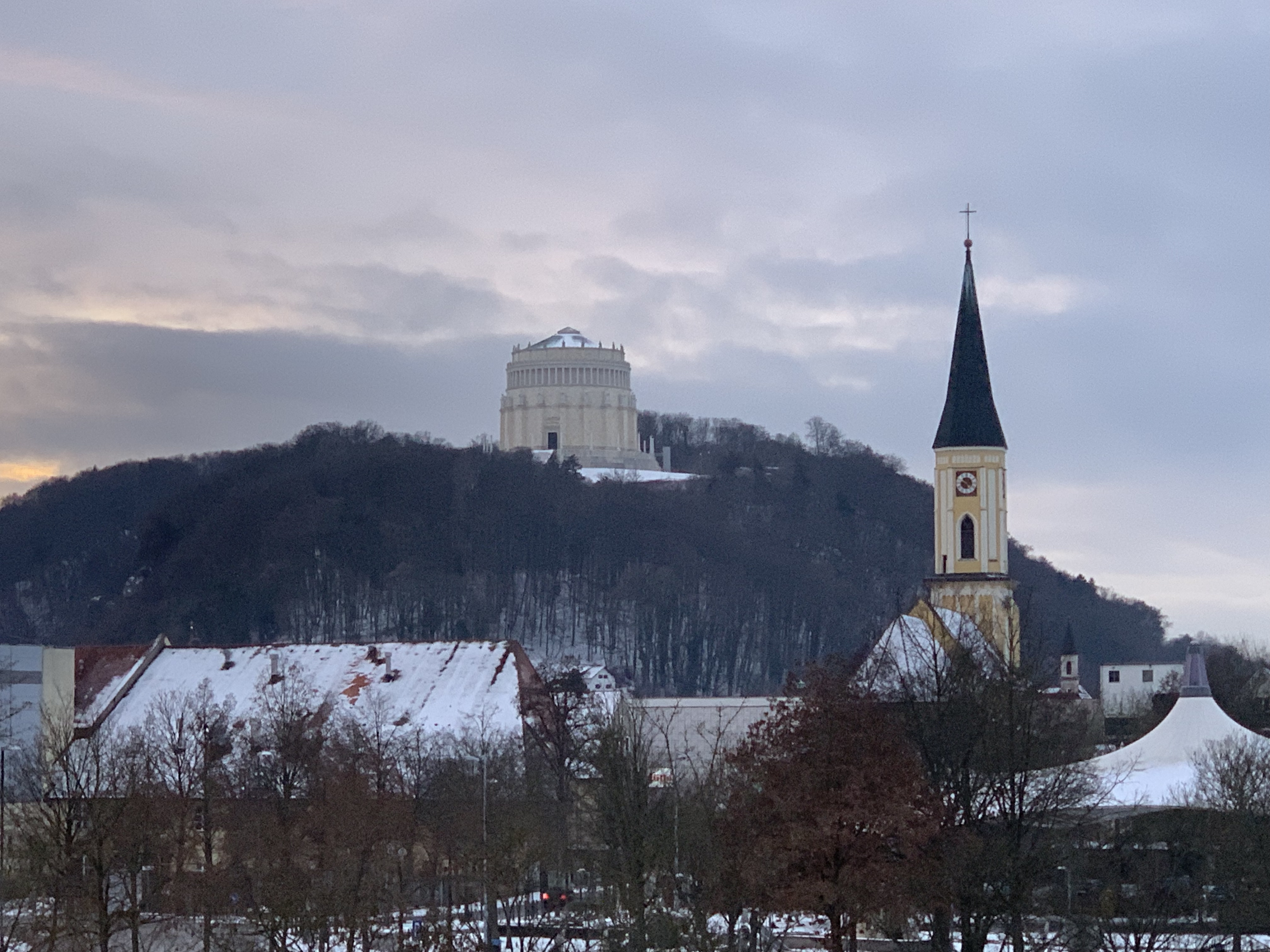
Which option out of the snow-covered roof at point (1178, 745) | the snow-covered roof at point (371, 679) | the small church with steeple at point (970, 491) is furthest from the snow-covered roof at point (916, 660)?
the small church with steeple at point (970, 491)

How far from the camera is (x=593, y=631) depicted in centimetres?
16112

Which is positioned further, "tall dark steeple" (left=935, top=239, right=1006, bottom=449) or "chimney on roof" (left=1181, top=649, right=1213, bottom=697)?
"tall dark steeple" (left=935, top=239, right=1006, bottom=449)

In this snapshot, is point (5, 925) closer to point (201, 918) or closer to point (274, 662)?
point (201, 918)

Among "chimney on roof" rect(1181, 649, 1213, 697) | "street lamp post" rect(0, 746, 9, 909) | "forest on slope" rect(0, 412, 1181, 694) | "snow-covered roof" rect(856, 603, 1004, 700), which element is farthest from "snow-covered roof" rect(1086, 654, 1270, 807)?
"forest on slope" rect(0, 412, 1181, 694)

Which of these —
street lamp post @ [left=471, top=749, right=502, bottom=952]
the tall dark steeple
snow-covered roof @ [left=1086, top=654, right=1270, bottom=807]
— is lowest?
street lamp post @ [left=471, top=749, right=502, bottom=952]

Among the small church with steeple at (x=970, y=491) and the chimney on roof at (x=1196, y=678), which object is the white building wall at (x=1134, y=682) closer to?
the small church with steeple at (x=970, y=491)

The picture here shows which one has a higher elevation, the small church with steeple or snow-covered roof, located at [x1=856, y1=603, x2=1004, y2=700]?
the small church with steeple

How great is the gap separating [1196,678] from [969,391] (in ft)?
158

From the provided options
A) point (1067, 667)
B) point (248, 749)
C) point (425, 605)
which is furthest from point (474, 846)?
point (425, 605)

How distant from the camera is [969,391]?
4134 inches

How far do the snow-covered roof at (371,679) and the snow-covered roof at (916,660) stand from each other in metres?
12.4

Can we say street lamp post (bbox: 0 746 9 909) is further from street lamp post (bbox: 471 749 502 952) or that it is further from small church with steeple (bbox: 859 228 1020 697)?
small church with steeple (bbox: 859 228 1020 697)

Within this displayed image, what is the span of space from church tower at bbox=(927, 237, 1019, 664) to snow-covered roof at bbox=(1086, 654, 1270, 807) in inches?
1655

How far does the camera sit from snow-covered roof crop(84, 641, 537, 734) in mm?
79562
